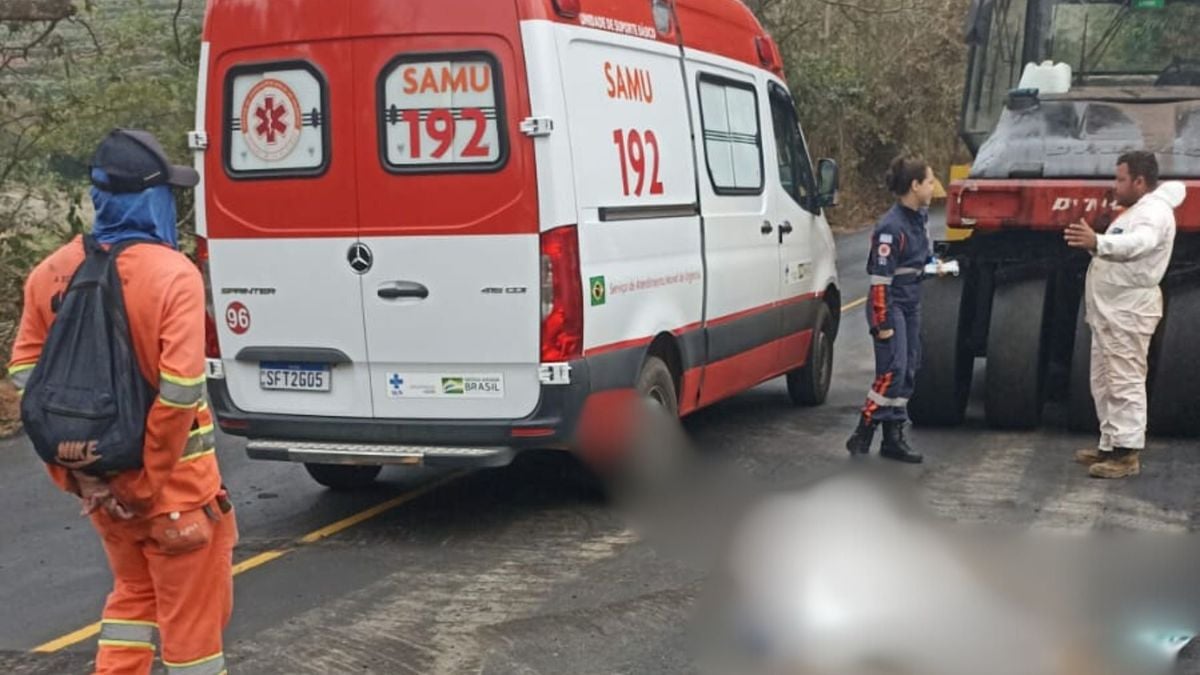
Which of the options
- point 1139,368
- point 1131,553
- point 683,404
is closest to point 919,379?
point 1139,368

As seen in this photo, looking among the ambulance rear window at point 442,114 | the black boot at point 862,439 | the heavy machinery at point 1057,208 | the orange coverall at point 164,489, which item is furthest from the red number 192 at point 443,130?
the heavy machinery at point 1057,208

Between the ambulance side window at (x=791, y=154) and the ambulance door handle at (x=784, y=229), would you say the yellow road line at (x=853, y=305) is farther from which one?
the ambulance door handle at (x=784, y=229)

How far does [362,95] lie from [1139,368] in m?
4.54

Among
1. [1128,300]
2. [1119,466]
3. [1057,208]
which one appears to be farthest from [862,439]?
[1057,208]

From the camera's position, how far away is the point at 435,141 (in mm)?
6438

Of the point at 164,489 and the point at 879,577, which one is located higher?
the point at 164,489

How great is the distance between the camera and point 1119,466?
25.4 ft

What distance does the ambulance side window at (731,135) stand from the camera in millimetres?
8055

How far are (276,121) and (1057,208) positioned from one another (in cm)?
464

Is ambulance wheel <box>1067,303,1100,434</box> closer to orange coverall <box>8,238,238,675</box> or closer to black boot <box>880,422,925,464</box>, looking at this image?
black boot <box>880,422,925,464</box>

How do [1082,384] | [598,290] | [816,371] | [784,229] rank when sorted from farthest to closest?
1. [816,371]
2. [784,229]
3. [1082,384]
4. [598,290]

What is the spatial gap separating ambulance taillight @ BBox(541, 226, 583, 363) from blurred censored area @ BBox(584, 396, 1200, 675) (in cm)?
54

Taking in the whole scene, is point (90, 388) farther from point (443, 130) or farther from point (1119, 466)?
point (1119, 466)

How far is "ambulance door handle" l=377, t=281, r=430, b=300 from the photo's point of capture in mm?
6453
